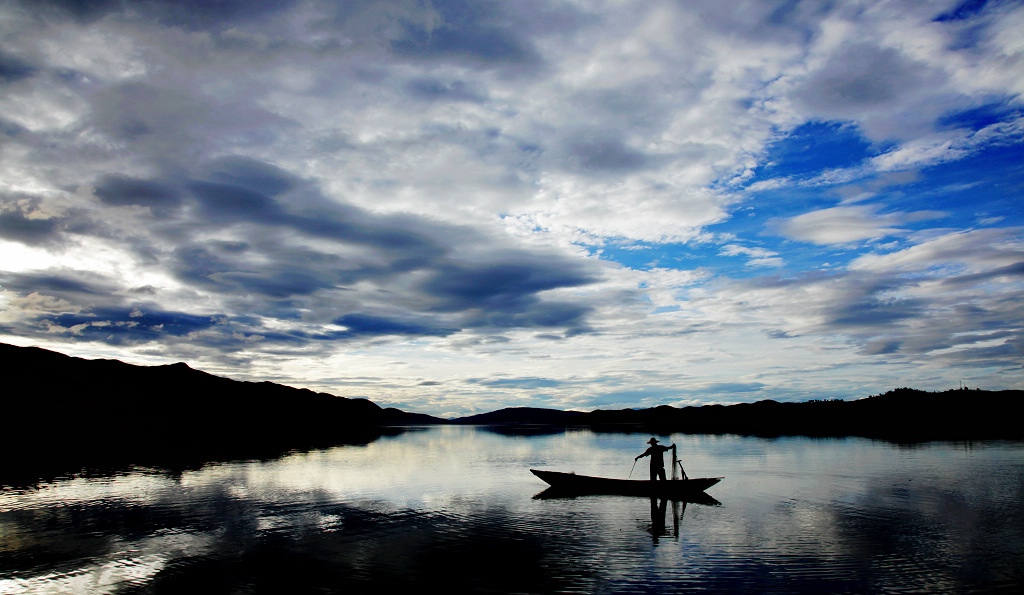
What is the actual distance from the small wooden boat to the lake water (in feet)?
5.38

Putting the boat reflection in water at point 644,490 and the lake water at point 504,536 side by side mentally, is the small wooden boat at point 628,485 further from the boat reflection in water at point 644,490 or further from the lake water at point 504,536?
the lake water at point 504,536

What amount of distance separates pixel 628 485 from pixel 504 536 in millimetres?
14119

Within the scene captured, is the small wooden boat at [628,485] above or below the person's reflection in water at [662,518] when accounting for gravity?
above

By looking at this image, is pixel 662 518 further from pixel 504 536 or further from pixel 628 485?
pixel 504 536

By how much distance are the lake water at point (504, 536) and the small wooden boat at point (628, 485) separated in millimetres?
1639

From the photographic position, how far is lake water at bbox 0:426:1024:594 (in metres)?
17.2

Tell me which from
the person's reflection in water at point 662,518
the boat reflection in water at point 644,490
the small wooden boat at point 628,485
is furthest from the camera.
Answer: the small wooden boat at point 628,485

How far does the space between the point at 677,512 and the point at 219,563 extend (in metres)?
21.7

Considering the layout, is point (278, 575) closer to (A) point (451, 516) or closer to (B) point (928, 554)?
(A) point (451, 516)

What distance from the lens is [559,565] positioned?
61.9 feet

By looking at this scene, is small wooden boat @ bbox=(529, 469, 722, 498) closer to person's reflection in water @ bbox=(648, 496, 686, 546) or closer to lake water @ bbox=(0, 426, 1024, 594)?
person's reflection in water @ bbox=(648, 496, 686, 546)

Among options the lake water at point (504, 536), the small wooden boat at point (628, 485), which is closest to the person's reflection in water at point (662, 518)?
the lake water at point (504, 536)

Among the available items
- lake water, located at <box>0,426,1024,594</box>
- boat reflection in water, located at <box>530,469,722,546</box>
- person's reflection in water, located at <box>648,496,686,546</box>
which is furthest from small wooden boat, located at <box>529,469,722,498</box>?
lake water, located at <box>0,426,1024,594</box>

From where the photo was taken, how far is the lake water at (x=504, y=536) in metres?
17.2
